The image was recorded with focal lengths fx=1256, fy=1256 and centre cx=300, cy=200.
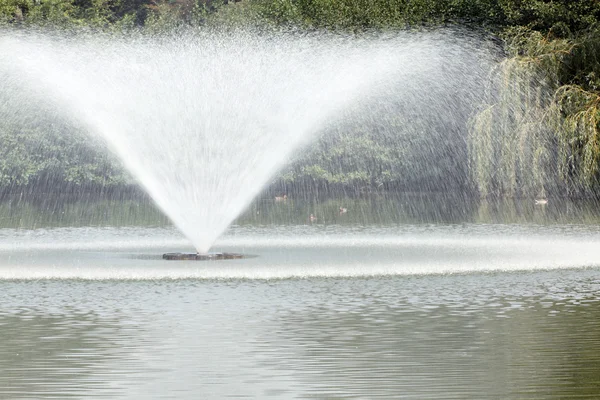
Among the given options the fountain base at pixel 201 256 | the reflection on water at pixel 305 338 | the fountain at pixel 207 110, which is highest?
the fountain at pixel 207 110

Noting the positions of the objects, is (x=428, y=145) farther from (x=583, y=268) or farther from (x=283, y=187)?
(x=583, y=268)

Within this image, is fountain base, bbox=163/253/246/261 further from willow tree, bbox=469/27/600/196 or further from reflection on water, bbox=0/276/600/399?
willow tree, bbox=469/27/600/196

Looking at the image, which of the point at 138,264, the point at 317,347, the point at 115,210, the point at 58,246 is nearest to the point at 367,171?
the point at 115,210

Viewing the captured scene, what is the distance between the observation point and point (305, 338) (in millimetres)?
15602

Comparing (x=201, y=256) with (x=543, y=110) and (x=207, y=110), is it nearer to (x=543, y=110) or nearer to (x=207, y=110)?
(x=207, y=110)

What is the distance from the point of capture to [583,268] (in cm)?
2438

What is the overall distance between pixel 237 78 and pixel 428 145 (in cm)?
2943

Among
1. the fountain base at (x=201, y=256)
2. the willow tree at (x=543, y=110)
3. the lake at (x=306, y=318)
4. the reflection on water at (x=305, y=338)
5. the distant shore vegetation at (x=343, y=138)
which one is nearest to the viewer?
the reflection on water at (x=305, y=338)

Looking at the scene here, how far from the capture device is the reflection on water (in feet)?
41.2

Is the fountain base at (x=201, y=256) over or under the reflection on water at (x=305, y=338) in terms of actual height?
over

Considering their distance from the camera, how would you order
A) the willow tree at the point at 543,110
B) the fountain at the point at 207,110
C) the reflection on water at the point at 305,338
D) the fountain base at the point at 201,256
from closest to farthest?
the reflection on water at the point at 305,338, the fountain base at the point at 201,256, the fountain at the point at 207,110, the willow tree at the point at 543,110

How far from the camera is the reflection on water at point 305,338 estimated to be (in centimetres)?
1255

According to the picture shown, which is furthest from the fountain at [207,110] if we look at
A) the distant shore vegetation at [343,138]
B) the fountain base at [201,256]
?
the distant shore vegetation at [343,138]

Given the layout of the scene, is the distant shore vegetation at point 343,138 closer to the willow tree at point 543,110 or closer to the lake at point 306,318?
the willow tree at point 543,110
